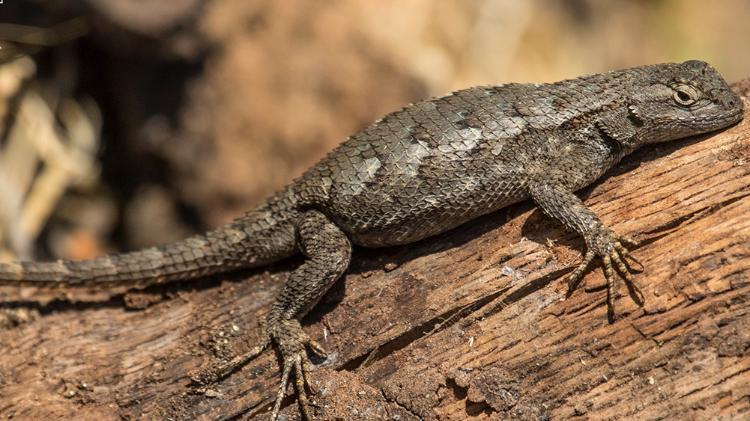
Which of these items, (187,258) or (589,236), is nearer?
(589,236)

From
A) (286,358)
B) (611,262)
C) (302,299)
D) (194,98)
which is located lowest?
(611,262)

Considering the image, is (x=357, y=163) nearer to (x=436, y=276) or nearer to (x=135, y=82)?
(x=436, y=276)

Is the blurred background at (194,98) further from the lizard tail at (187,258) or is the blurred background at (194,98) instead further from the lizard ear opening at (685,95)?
the lizard ear opening at (685,95)

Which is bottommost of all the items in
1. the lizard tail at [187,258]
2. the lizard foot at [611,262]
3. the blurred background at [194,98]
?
the lizard foot at [611,262]

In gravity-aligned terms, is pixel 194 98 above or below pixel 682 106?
above

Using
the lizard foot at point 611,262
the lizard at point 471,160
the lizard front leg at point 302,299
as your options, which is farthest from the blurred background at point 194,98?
the lizard foot at point 611,262

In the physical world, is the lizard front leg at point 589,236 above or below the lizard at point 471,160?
below

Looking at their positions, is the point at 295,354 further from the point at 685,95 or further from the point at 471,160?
the point at 685,95

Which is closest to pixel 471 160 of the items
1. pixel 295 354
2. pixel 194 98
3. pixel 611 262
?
pixel 611 262
